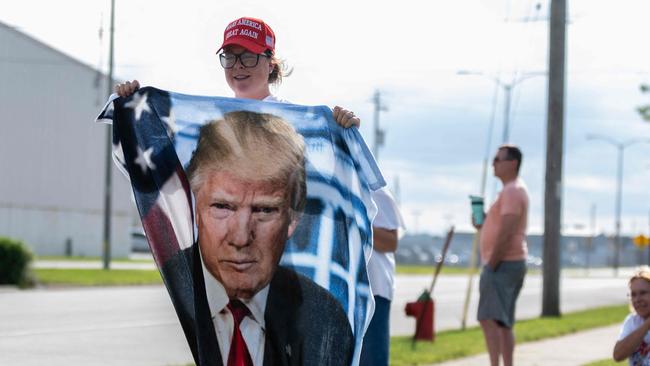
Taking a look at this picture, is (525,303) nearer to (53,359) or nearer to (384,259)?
(53,359)

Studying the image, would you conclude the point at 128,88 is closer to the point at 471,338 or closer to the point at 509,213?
the point at 509,213

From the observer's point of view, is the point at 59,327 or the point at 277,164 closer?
the point at 277,164

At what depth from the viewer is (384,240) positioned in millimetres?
6133

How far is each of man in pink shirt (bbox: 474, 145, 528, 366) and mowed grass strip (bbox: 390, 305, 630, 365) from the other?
200 cm

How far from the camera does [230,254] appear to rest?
4449mm

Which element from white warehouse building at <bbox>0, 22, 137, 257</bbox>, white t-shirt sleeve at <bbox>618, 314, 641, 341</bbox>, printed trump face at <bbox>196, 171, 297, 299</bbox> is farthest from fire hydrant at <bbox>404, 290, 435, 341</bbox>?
white warehouse building at <bbox>0, 22, 137, 257</bbox>

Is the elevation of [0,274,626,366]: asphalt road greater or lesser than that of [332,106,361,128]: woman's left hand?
lesser

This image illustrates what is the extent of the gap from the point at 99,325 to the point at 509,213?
28.1 feet

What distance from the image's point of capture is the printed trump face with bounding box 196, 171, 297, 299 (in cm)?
445

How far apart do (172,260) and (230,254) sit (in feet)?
0.82

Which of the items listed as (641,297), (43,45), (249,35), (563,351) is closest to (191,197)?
(249,35)

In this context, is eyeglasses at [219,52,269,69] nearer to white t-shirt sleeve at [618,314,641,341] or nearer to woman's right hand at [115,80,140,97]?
woman's right hand at [115,80,140,97]

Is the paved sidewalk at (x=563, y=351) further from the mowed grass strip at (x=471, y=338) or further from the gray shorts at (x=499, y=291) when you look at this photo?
the gray shorts at (x=499, y=291)

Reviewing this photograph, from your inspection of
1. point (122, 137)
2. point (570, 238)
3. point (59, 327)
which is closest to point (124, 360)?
point (59, 327)
